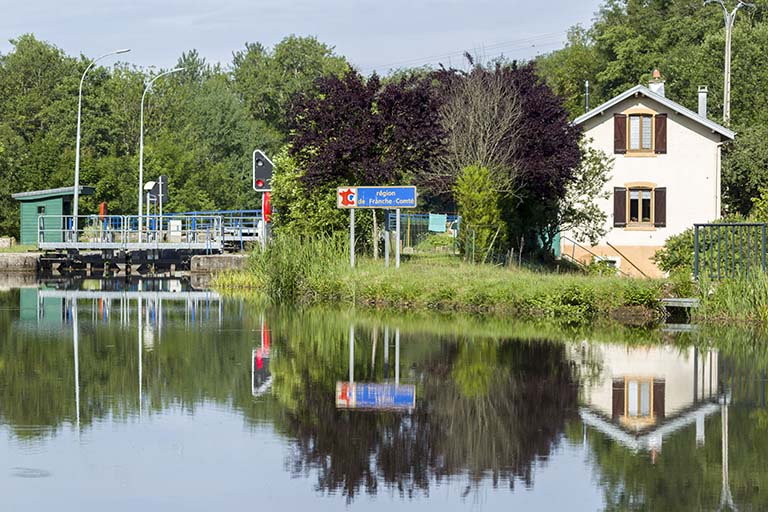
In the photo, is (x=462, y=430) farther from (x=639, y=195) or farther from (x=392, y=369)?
(x=639, y=195)

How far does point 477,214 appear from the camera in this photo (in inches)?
1454

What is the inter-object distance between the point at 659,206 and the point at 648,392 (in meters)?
36.2

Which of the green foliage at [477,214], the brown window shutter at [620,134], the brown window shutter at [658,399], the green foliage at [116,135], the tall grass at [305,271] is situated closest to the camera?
the brown window shutter at [658,399]

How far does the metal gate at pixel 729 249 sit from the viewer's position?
26.0 metres

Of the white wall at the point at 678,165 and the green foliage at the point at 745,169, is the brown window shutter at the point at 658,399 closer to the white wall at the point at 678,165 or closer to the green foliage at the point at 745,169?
the white wall at the point at 678,165

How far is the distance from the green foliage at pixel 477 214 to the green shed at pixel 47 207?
24.8 meters

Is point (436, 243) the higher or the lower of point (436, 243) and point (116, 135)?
the lower

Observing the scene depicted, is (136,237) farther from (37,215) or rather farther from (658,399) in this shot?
(658,399)

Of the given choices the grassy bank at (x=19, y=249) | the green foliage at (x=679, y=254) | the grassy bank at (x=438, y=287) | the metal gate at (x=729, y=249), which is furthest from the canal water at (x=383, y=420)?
the grassy bank at (x=19, y=249)

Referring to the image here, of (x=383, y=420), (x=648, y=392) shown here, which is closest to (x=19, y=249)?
(x=648, y=392)

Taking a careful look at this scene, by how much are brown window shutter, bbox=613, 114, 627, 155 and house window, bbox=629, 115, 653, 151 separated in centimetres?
33

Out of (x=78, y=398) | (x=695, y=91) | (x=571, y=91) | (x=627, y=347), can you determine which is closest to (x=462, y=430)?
(x=78, y=398)

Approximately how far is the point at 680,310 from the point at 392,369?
406 inches

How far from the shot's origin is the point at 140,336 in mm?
22094
